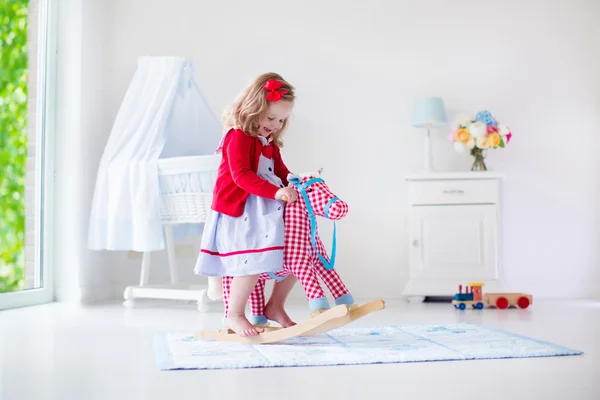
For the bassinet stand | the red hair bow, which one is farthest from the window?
the red hair bow

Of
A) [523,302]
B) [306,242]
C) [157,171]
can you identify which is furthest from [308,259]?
[523,302]

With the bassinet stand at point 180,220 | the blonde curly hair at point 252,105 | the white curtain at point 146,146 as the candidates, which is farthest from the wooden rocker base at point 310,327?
the white curtain at point 146,146

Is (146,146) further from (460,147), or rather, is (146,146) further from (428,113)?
(460,147)

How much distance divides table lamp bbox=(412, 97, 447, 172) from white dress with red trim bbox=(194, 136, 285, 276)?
2008mm

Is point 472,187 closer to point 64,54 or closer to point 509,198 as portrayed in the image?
point 509,198

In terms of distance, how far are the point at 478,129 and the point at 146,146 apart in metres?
1.84

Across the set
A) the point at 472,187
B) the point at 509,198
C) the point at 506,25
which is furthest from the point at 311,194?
the point at 506,25

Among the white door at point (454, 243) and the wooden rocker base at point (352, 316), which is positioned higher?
the white door at point (454, 243)

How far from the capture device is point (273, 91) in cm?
230

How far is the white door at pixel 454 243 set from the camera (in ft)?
12.7

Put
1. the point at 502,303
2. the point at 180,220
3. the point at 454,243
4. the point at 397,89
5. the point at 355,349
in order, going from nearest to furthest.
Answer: the point at 355,349, the point at 502,303, the point at 180,220, the point at 454,243, the point at 397,89

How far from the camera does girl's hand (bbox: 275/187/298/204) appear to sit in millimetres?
2182

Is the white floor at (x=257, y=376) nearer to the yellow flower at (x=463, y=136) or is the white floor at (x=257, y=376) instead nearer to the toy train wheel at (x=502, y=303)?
the toy train wheel at (x=502, y=303)

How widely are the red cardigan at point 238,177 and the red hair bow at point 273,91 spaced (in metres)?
0.15
